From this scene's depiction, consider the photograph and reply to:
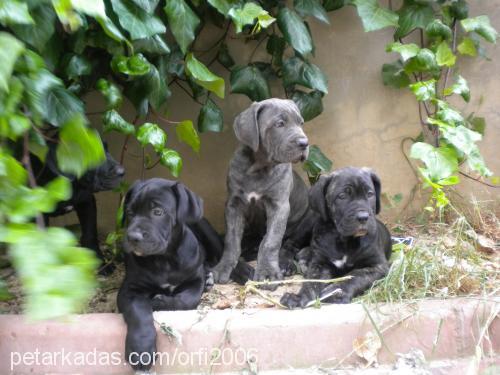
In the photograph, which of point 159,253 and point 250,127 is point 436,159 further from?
point 159,253

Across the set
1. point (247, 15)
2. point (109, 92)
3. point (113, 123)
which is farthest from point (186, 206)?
point (247, 15)

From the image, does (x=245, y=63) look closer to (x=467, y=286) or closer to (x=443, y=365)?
(x=467, y=286)

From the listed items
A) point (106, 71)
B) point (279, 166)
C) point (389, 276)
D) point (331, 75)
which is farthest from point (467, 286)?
point (106, 71)

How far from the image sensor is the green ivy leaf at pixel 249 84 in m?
4.92

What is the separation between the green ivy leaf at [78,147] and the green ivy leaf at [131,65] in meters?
3.07

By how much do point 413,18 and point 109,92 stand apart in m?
2.80

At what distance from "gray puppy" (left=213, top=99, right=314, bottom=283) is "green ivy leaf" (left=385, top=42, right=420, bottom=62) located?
118 cm

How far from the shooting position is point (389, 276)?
12.4 ft

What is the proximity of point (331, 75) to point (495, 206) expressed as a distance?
206cm

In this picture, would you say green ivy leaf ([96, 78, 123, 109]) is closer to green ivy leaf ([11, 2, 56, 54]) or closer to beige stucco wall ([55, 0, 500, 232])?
green ivy leaf ([11, 2, 56, 54])

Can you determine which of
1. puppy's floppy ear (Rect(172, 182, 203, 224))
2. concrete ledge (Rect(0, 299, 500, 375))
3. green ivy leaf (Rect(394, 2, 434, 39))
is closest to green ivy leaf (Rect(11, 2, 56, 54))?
puppy's floppy ear (Rect(172, 182, 203, 224))

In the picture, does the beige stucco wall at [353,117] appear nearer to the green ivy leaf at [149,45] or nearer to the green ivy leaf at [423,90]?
the green ivy leaf at [423,90]

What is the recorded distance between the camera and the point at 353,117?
5.58 meters

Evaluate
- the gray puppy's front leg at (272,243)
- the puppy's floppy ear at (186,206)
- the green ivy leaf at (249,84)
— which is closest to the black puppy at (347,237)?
the gray puppy's front leg at (272,243)
